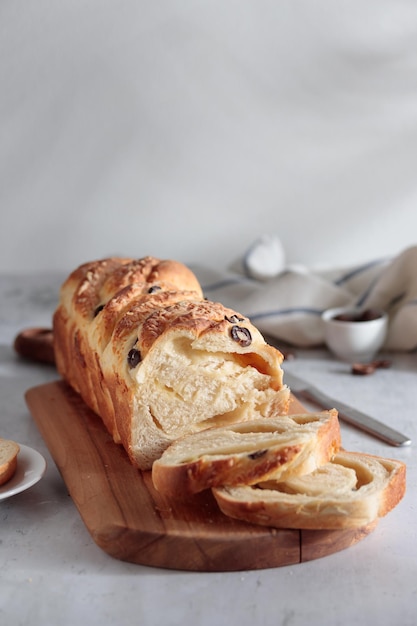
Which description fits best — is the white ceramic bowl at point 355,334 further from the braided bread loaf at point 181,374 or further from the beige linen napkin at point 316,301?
the braided bread loaf at point 181,374

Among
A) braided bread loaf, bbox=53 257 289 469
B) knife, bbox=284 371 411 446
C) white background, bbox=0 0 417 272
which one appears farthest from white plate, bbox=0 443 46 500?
white background, bbox=0 0 417 272

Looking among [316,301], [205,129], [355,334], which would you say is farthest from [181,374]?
[205,129]

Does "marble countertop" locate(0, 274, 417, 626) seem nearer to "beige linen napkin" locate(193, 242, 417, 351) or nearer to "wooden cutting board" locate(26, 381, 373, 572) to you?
"wooden cutting board" locate(26, 381, 373, 572)

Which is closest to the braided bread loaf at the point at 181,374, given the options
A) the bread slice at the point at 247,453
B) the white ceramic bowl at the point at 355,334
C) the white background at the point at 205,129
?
the bread slice at the point at 247,453

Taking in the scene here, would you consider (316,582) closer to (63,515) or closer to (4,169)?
(63,515)

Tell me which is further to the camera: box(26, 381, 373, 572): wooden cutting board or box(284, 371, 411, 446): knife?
box(284, 371, 411, 446): knife
